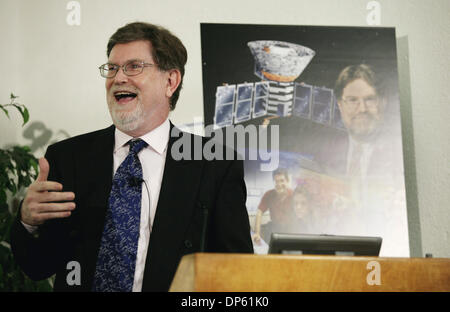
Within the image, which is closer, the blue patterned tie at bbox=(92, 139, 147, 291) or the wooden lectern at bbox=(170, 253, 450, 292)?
the wooden lectern at bbox=(170, 253, 450, 292)

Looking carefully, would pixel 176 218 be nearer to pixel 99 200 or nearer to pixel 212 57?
pixel 99 200

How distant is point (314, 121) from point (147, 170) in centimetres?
135

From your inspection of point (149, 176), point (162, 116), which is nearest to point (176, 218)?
point (149, 176)

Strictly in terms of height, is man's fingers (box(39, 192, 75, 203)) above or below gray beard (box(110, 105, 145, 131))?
below

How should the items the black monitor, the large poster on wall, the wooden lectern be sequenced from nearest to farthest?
the wooden lectern → the black monitor → the large poster on wall

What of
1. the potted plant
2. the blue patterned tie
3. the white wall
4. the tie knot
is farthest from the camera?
the white wall

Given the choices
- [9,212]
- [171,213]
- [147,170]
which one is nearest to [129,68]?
[147,170]

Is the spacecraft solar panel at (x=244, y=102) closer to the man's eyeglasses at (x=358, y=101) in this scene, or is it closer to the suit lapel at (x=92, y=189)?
the man's eyeglasses at (x=358, y=101)

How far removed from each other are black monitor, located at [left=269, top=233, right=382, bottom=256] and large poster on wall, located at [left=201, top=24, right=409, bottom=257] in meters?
1.44

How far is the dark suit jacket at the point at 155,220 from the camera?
A: 1.75m

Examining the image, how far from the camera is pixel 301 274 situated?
3.64ft

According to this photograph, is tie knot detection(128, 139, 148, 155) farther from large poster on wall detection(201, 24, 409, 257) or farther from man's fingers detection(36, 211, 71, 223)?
large poster on wall detection(201, 24, 409, 257)

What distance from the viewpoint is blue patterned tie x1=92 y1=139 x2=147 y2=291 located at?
172cm

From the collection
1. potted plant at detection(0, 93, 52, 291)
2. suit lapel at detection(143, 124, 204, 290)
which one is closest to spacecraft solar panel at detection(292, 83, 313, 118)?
suit lapel at detection(143, 124, 204, 290)
